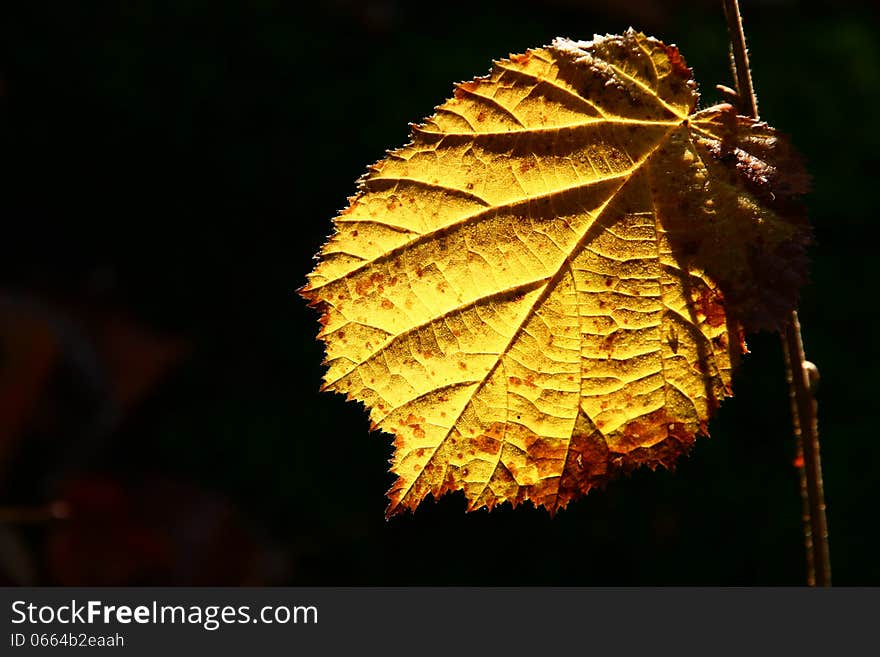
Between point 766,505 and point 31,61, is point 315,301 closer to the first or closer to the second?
point 766,505

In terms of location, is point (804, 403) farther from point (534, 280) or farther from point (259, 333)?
point (259, 333)

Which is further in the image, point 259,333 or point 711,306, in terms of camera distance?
point 259,333

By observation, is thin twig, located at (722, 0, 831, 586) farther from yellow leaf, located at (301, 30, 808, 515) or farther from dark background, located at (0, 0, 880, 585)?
dark background, located at (0, 0, 880, 585)

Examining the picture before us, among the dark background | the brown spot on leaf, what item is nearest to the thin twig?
the brown spot on leaf

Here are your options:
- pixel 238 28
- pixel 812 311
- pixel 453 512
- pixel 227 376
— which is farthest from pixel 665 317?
pixel 238 28

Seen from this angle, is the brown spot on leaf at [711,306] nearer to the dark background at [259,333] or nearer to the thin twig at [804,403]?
the thin twig at [804,403]

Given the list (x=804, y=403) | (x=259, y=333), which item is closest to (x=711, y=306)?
(x=804, y=403)
